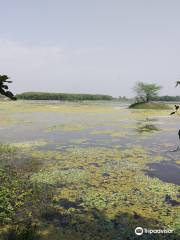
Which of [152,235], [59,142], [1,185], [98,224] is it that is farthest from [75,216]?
[59,142]

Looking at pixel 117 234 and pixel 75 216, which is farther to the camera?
pixel 75 216

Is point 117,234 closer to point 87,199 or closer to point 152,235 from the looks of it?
point 152,235

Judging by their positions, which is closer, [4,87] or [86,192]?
[4,87]

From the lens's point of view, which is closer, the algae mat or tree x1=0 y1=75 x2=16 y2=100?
tree x1=0 y1=75 x2=16 y2=100

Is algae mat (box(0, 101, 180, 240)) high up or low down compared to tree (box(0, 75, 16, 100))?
down

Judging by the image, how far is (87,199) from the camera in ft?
25.3

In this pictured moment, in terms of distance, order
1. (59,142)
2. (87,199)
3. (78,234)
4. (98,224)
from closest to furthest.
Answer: (78,234) < (98,224) < (87,199) < (59,142)

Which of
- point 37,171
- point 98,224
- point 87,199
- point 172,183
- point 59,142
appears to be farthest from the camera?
point 59,142

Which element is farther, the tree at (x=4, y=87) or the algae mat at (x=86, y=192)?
the algae mat at (x=86, y=192)

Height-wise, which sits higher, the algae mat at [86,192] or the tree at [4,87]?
the tree at [4,87]

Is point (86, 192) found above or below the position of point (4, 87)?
below

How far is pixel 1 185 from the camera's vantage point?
8.55 metres

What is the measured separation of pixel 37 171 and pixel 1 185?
192cm

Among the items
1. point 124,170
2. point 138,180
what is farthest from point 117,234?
point 124,170
